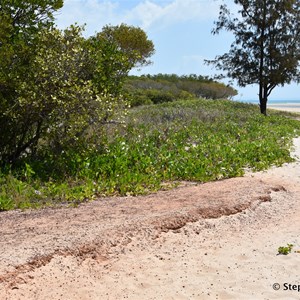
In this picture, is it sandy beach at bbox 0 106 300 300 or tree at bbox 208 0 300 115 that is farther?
tree at bbox 208 0 300 115

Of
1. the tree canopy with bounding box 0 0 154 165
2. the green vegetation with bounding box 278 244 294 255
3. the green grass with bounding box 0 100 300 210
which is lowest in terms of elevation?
the green vegetation with bounding box 278 244 294 255

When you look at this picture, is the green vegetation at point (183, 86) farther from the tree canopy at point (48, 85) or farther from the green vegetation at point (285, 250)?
the green vegetation at point (285, 250)

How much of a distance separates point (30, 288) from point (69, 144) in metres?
5.62

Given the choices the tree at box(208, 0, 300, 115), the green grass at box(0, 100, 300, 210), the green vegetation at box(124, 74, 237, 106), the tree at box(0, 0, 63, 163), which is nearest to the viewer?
the green grass at box(0, 100, 300, 210)

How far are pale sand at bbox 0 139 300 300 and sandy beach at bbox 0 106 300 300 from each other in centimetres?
1

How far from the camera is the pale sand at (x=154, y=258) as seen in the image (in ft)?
15.5

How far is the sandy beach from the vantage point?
187 inches

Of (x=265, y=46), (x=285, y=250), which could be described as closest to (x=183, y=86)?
(x=265, y=46)

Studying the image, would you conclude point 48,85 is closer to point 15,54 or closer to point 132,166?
point 15,54

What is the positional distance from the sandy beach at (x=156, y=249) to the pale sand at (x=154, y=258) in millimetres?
11

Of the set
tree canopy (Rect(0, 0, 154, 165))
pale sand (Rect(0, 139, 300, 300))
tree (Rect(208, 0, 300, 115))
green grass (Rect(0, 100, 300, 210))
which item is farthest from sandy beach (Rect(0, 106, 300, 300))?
tree (Rect(208, 0, 300, 115))

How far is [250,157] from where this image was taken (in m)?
12.1

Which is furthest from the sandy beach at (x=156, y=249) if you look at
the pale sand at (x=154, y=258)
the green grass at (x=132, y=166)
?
the green grass at (x=132, y=166)

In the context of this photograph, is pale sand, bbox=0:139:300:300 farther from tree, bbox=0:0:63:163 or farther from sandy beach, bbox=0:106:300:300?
tree, bbox=0:0:63:163
